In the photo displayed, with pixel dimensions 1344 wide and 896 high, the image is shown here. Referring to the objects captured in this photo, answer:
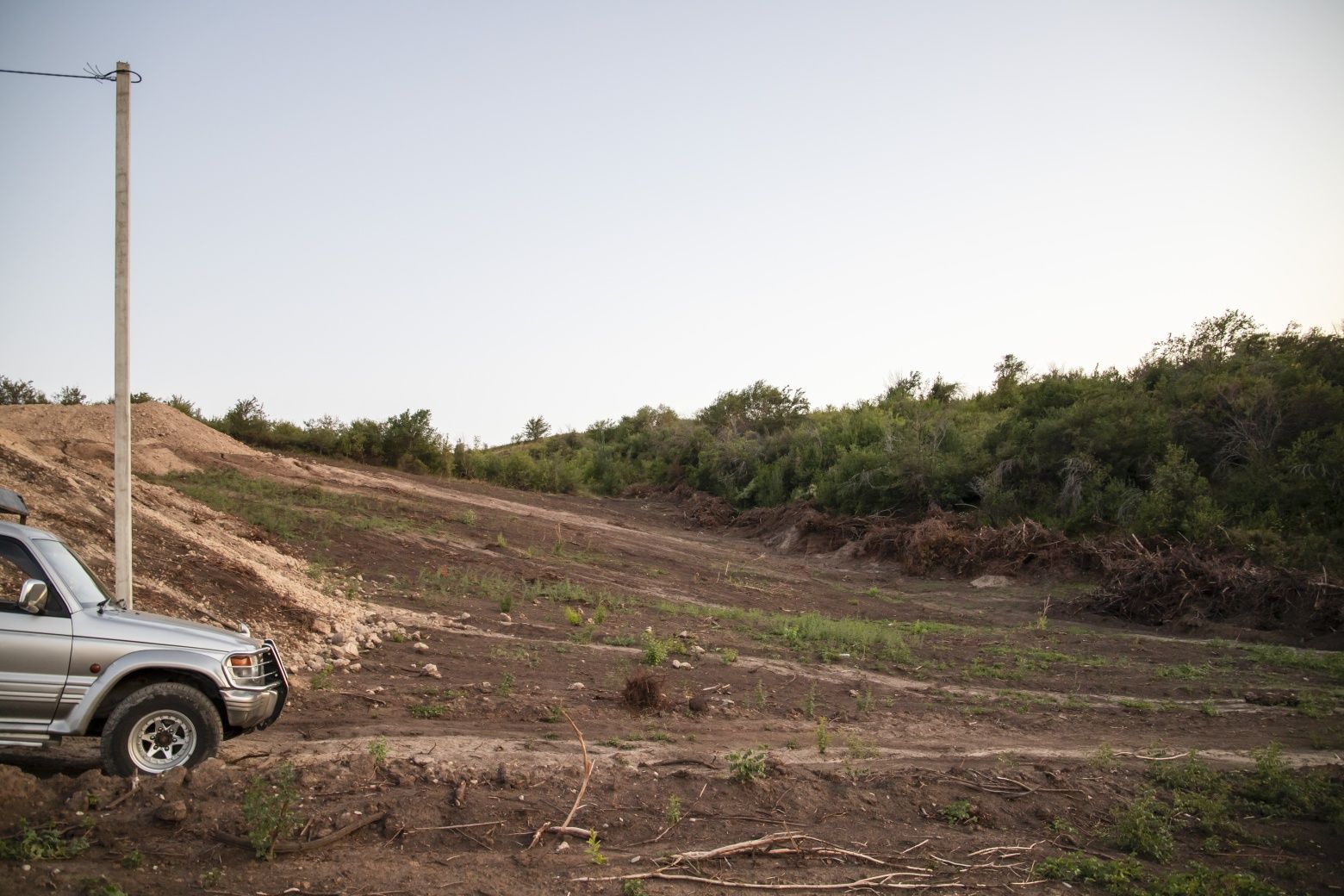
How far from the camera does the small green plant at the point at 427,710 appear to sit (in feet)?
27.0

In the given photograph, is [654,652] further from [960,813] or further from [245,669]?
Result: [245,669]

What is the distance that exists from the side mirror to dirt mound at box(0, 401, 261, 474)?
1790cm

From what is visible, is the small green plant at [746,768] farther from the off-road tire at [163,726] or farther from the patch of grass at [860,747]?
the off-road tire at [163,726]

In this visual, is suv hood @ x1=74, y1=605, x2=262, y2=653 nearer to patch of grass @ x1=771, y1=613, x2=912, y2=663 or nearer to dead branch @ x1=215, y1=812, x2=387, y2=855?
dead branch @ x1=215, y1=812, x2=387, y2=855

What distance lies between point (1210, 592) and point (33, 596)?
18959mm

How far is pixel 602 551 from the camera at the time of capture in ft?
76.2

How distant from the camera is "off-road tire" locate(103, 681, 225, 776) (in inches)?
218

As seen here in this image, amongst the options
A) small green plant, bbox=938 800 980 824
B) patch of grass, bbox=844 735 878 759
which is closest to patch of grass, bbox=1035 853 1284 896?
small green plant, bbox=938 800 980 824

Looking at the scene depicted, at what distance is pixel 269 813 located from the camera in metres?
4.95

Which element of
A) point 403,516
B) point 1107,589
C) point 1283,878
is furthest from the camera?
point 403,516

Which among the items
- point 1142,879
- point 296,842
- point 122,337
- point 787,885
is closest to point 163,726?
point 296,842

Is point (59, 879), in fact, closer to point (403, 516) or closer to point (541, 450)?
point (403, 516)

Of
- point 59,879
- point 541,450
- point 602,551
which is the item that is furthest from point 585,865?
point 541,450

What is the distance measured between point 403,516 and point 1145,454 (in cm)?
2060
